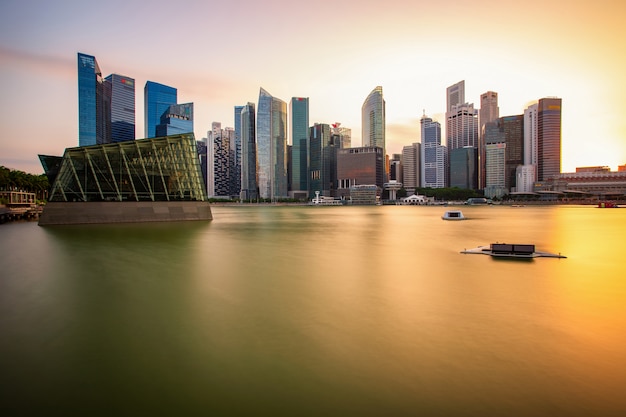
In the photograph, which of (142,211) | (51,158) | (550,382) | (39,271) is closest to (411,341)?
(550,382)

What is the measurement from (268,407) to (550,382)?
24.6ft

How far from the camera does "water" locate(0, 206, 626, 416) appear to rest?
28.0 feet

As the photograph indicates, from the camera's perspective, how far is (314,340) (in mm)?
12320

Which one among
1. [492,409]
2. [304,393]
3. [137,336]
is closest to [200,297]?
[137,336]

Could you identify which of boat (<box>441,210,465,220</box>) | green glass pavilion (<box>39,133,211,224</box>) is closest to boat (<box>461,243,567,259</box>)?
boat (<box>441,210,465,220</box>)

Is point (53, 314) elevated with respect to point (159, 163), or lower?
lower

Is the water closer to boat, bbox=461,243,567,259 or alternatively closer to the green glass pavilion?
boat, bbox=461,243,567,259

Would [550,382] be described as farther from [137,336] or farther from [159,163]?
[159,163]

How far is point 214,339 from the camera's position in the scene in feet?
41.0

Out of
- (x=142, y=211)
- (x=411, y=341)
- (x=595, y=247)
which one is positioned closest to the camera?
(x=411, y=341)

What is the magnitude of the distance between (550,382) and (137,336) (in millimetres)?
13201

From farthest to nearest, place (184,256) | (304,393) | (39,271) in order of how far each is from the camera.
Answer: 1. (184,256)
2. (39,271)
3. (304,393)

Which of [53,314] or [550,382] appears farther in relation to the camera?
[53,314]

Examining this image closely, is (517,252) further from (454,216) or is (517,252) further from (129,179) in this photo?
(129,179)
